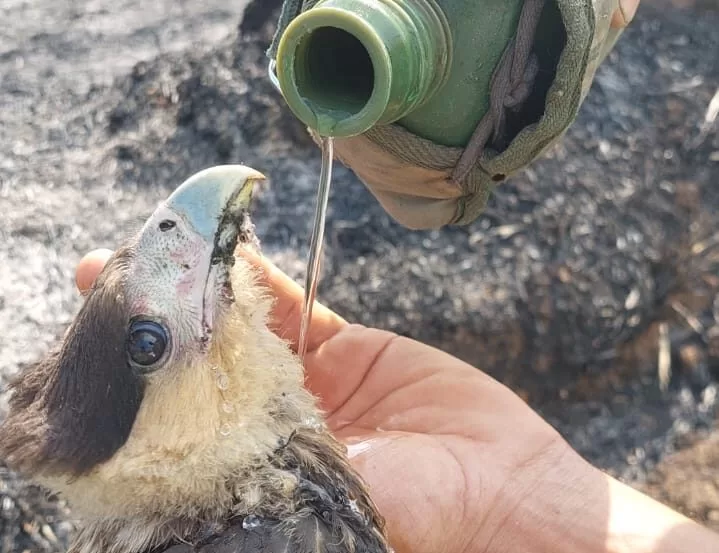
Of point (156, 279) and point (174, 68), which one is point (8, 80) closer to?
point (174, 68)

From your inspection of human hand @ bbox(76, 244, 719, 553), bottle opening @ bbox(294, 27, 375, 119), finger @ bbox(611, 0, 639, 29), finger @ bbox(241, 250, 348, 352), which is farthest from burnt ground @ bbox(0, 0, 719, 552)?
bottle opening @ bbox(294, 27, 375, 119)

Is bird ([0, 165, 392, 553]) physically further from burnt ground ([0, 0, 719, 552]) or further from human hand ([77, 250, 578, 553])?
burnt ground ([0, 0, 719, 552])

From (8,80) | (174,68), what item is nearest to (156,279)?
(174,68)

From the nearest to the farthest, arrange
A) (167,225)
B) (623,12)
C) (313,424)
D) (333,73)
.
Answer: (333,73) < (167,225) < (313,424) < (623,12)

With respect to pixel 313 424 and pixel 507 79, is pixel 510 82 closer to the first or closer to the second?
pixel 507 79

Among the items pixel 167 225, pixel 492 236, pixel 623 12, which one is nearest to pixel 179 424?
pixel 167 225

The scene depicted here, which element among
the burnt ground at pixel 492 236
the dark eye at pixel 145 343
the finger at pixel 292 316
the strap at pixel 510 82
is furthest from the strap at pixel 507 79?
the burnt ground at pixel 492 236

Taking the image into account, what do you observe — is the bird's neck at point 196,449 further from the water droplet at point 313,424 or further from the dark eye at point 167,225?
the dark eye at point 167,225
